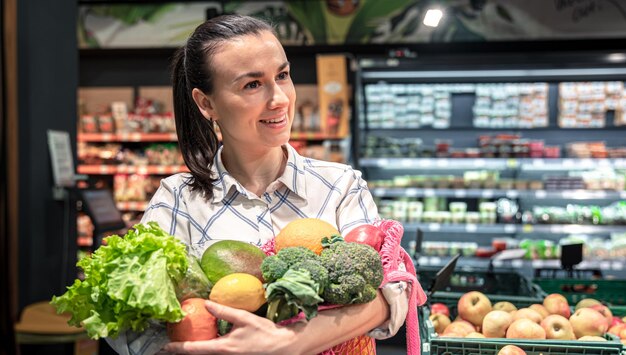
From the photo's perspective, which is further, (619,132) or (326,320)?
(619,132)

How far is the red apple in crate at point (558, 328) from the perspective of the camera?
230 cm

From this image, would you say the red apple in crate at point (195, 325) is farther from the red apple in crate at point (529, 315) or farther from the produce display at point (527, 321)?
the red apple in crate at point (529, 315)

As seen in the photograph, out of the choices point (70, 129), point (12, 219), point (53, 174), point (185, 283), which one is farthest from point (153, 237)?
point (70, 129)

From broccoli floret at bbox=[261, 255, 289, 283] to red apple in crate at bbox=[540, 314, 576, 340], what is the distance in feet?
4.64

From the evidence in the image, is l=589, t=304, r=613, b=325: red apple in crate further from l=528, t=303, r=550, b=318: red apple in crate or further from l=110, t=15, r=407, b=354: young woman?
l=110, t=15, r=407, b=354: young woman

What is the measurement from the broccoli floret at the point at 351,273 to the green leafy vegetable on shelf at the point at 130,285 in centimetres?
27

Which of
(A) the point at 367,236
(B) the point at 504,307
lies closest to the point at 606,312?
(B) the point at 504,307

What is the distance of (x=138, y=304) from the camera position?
119cm

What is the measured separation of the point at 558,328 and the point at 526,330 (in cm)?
17

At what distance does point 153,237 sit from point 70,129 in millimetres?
4201

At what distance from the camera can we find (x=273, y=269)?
123cm

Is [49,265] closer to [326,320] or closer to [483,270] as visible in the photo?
[483,270]

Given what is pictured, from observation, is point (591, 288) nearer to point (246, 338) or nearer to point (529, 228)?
point (246, 338)

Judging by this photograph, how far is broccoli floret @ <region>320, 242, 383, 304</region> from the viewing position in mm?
1242
